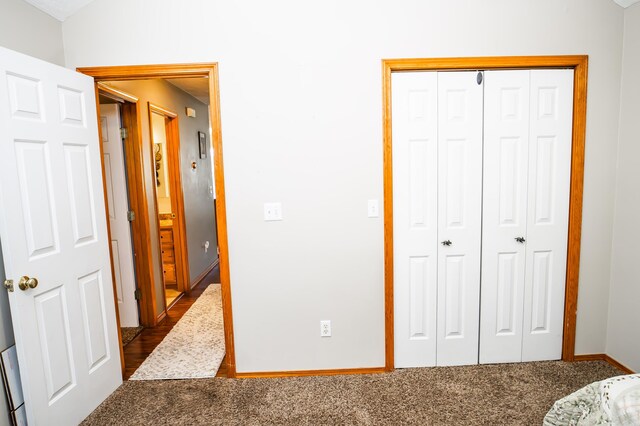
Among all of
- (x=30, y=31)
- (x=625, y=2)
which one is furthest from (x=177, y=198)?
(x=625, y=2)

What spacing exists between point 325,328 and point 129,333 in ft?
6.64

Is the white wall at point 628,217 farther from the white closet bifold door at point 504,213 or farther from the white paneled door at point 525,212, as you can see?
the white closet bifold door at point 504,213

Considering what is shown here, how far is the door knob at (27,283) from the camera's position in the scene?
5.68 feet

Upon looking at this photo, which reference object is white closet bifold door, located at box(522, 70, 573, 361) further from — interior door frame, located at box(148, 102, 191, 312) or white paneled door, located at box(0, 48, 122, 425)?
interior door frame, located at box(148, 102, 191, 312)

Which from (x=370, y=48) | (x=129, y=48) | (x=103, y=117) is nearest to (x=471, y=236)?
(x=370, y=48)

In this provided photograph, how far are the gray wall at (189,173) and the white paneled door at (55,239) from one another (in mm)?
1092

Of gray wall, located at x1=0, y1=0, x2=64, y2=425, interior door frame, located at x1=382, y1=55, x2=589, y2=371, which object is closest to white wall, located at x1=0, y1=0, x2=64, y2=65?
→ gray wall, located at x1=0, y1=0, x2=64, y2=425

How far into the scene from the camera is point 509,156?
2.41 m

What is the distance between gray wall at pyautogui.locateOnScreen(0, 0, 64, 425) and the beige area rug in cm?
94

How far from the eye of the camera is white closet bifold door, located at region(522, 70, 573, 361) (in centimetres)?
238

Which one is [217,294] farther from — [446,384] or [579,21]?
[579,21]

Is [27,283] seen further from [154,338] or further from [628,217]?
[628,217]

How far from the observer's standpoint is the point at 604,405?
4.35 feet

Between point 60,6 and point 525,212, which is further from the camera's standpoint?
point 525,212
